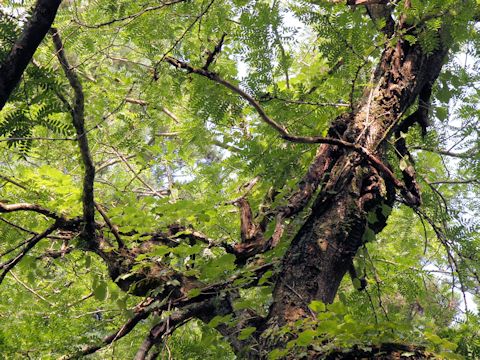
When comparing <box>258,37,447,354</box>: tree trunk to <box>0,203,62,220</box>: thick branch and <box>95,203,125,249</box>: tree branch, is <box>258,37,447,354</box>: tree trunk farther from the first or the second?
<box>0,203,62,220</box>: thick branch

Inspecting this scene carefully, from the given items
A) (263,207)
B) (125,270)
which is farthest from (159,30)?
(125,270)

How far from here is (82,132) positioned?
6.51ft

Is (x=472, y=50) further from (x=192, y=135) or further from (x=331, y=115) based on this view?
(x=192, y=135)

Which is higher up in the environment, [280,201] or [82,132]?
[280,201]

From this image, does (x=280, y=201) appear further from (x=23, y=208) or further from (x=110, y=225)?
(x=23, y=208)

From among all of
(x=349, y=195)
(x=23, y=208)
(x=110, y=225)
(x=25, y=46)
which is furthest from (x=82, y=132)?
(x=349, y=195)

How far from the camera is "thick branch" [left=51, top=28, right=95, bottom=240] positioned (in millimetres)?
1866

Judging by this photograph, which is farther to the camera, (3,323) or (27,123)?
(3,323)

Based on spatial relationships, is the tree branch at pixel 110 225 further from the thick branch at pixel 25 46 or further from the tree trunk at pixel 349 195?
the thick branch at pixel 25 46

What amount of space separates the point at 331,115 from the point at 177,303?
5.17ft

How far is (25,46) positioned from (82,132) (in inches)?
22.0

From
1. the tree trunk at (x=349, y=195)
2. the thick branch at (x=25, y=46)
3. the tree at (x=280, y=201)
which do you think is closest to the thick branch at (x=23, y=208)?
the tree at (x=280, y=201)

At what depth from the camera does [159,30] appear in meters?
3.34

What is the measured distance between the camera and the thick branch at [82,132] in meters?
1.87
